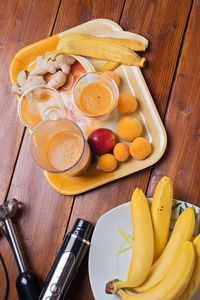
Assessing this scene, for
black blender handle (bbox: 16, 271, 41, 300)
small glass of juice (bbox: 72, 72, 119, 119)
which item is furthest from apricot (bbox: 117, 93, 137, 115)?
black blender handle (bbox: 16, 271, 41, 300)

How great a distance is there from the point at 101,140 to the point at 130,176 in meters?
0.13

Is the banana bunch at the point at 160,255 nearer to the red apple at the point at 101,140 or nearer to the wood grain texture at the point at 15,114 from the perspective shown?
the red apple at the point at 101,140

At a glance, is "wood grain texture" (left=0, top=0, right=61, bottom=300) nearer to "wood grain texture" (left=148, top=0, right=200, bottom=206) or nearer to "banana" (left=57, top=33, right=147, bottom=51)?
"banana" (left=57, top=33, right=147, bottom=51)

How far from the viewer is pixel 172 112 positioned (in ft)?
2.80

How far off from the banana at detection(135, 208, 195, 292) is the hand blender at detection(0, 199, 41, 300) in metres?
0.26

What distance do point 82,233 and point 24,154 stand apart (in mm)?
288

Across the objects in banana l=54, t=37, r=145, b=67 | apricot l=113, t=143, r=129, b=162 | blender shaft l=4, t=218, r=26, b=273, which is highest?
banana l=54, t=37, r=145, b=67

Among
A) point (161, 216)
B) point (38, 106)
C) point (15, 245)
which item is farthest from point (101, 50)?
point (15, 245)

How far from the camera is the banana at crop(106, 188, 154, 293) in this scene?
690 millimetres

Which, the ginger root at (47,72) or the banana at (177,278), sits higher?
the ginger root at (47,72)

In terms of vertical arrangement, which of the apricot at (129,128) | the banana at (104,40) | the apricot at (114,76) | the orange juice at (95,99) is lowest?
the apricot at (129,128)

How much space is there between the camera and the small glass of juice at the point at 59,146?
0.77 m

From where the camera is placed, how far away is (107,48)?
87 centimetres

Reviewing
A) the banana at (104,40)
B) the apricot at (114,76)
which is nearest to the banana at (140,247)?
the apricot at (114,76)
